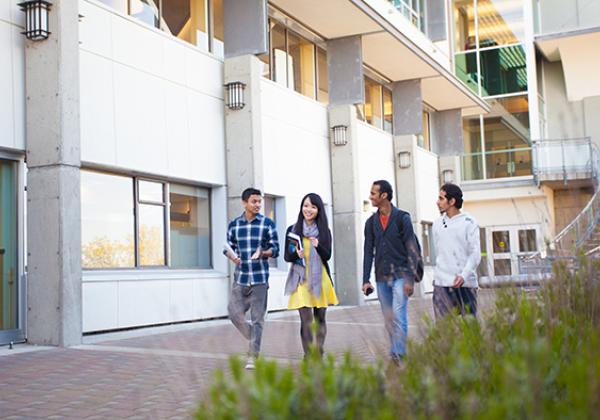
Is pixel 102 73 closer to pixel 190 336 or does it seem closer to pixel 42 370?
pixel 190 336

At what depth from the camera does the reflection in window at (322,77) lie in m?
20.1

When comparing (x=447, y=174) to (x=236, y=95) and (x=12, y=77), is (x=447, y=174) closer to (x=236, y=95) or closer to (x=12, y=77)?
(x=236, y=95)

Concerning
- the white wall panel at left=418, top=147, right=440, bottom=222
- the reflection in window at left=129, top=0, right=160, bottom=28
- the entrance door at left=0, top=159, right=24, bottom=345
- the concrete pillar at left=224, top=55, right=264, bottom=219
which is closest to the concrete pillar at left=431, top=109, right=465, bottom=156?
the white wall panel at left=418, top=147, right=440, bottom=222

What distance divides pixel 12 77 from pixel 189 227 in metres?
5.08

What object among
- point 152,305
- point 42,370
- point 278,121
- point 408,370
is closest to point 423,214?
point 278,121

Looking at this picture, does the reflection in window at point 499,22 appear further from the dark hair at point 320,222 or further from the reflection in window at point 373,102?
the dark hair at point 320,222

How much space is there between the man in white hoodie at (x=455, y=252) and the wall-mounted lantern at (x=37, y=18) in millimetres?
5938

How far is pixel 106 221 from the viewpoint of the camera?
1201 cm

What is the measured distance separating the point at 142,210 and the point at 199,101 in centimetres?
255

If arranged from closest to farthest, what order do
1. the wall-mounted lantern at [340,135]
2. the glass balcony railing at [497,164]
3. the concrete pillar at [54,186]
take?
the concrete pillar at [54,186] → the wall-mounted lantern at [340,135] → the glass balcony railing at [497,164]

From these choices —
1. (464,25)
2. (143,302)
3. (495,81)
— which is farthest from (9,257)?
(464,25)

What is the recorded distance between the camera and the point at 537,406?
1916 millimetres

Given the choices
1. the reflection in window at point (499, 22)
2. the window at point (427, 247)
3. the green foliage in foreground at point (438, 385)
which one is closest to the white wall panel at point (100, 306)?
the green foliage in foreground at point (438, 385)

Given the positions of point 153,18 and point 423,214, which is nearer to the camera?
point 153,18
